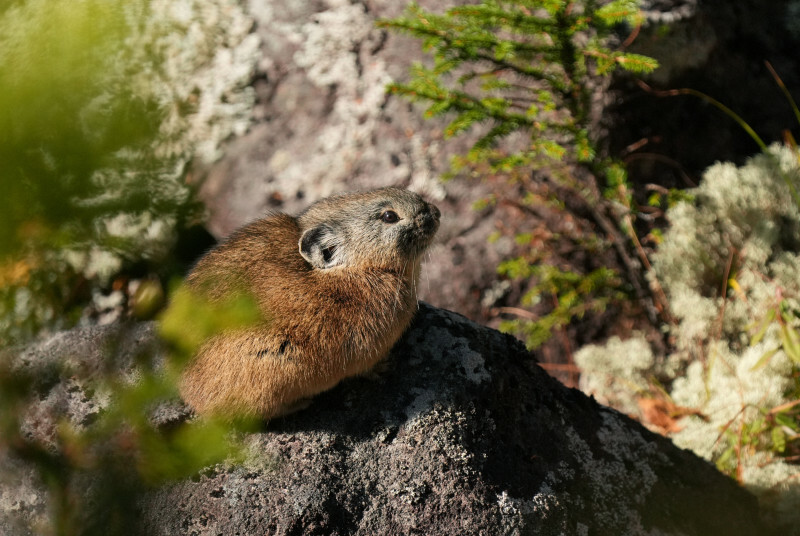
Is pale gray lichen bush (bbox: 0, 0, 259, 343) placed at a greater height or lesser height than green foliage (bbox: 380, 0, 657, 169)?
greater

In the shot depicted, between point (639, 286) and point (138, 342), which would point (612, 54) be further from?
point (138, 342)

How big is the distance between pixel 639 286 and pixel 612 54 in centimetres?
249

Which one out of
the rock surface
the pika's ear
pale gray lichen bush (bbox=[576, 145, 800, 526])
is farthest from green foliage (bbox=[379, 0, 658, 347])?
the rock surface

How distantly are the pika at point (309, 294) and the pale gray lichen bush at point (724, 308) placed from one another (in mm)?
2900

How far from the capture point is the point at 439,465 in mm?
3285

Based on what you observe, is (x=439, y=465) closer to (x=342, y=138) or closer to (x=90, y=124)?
(x=90, y=124)

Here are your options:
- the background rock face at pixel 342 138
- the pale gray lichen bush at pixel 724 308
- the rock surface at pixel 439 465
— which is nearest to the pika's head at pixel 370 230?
the rock surface at pixel 439 465

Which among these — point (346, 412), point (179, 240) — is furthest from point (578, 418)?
point (179, 240)

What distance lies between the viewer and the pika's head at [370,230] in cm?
393

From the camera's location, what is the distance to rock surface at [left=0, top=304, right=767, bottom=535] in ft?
10.2

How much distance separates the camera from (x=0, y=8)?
46.9 inches

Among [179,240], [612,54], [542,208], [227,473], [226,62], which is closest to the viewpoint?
[179,240]

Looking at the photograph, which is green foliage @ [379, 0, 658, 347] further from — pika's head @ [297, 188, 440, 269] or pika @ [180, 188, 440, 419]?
pika @ [180, 188, 440, 419]

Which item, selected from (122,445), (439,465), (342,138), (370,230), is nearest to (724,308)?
(370,230)
